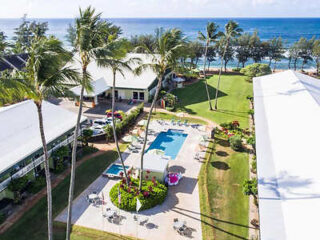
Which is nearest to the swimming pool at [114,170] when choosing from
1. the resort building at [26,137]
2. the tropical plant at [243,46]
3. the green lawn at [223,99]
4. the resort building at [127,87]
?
the resort building at [26,137]

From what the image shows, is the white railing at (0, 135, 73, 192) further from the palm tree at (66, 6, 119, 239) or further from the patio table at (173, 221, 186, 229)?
the patio table at (173, 221, 186, 229)

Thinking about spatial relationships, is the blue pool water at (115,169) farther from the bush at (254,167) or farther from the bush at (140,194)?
the bush at (254,167)

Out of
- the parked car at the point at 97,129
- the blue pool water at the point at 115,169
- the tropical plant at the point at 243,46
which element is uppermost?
the tropical plant at the point at 243,46

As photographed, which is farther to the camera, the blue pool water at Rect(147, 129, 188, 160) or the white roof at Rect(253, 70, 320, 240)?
the blue pool water at Rect(147, 129, 188, 160)

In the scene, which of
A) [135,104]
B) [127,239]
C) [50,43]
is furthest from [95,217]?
[135,104]

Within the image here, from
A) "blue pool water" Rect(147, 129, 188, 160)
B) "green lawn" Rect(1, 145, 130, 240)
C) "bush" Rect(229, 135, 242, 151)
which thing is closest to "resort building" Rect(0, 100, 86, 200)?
"green lawn" Rect(1, 145, 130, 240)

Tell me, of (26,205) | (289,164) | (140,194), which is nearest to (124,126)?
(140,194)
